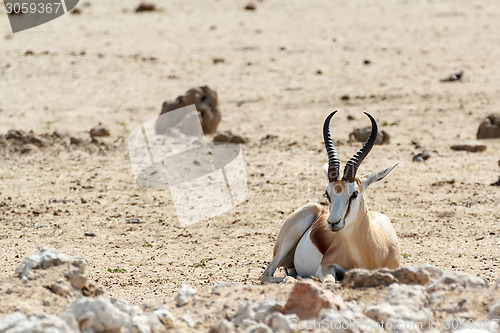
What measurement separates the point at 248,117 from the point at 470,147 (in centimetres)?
392

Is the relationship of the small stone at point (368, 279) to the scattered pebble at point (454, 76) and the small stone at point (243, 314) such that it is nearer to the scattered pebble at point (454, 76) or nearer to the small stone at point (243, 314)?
the small stone at point (243, 314)

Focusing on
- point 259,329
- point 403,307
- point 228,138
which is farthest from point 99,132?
point 259,329

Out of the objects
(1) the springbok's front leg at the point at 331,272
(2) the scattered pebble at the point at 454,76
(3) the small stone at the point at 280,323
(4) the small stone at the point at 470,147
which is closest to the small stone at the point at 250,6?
(2) the scattered pebble at the point at 454,76

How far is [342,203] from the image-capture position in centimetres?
756

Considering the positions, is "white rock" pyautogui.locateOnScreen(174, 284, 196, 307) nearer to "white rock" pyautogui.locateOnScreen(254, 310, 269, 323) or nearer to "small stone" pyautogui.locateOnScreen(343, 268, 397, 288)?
"white rock" pyautogui.locateOnScreen(254, 310, 269, 323)

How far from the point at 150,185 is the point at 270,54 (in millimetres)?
7958

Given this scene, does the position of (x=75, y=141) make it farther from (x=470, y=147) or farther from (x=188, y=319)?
(x=188, y=319)

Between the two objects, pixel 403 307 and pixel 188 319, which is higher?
pixel 403 307

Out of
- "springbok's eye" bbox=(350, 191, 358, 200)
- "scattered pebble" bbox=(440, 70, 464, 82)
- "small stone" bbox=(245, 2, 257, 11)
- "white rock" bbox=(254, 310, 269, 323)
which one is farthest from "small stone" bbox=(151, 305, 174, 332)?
"small stone" bbox=(245, 2, 257, 11)

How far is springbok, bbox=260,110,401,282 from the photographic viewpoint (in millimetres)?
7633

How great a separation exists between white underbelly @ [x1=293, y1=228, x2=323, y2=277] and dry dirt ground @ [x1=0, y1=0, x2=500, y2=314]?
0.38 m

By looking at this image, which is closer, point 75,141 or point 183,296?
point 183,296

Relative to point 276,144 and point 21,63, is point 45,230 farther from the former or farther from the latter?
point 21,63

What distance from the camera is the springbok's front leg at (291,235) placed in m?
8.62
